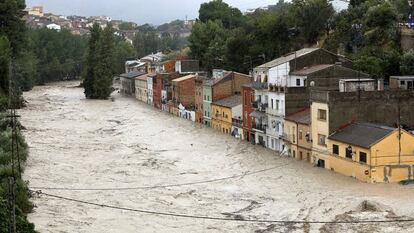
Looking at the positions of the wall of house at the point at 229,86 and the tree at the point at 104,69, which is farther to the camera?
the tree at the point at 104,69

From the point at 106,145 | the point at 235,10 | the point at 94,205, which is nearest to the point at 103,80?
the point at 235,10

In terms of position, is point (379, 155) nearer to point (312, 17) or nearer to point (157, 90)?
point (312, 17)

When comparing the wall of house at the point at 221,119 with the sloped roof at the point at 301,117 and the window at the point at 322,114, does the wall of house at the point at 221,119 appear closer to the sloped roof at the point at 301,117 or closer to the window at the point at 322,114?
the sloped roof at the point at 301,117

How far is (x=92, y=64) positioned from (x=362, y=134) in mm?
69946

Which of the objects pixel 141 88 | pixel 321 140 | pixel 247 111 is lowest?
pixel 321 140

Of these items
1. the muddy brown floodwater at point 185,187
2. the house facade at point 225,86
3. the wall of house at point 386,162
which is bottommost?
the muddy brown floodwater at point 185,187

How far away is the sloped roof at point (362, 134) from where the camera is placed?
34969 millimetres

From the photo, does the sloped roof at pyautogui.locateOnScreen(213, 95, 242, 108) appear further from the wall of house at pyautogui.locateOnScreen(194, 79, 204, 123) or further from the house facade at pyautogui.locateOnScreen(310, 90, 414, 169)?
the house facade at pyautogui.locateOnScreen(310, 90, 414, 169)

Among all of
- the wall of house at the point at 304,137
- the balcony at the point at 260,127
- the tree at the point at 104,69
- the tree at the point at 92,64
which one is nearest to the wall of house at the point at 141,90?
the tree at the point at 104,69

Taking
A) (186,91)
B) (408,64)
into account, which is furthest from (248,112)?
(186,91)

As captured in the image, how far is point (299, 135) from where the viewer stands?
141 feet

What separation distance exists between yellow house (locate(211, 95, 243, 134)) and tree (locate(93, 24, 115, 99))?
3843 centimetres

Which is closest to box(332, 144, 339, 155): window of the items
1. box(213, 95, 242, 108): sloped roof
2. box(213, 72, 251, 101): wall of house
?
box(213, 95, 242, 108): sloped roof

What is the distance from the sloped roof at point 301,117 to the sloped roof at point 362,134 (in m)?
3.95
